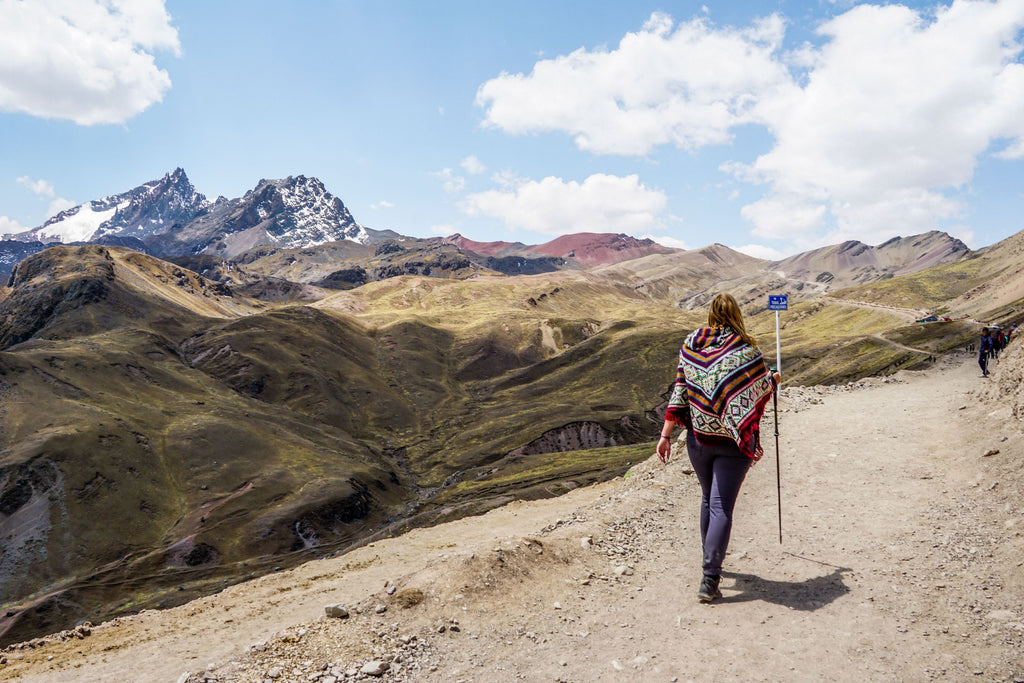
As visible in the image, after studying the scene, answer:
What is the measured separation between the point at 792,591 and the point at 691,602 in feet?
5.84

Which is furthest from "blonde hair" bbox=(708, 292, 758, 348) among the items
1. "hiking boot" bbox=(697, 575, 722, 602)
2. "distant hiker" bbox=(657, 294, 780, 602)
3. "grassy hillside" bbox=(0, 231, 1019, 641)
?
"grassy hillside" bbox=(0, 231, 1019, 641)

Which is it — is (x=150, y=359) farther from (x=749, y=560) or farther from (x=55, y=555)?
(x=749, y=560)

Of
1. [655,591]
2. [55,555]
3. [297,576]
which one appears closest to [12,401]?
[55,555]

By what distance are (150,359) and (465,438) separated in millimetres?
96549

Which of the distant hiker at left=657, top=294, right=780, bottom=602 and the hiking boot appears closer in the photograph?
the distant hiker at left=657, top=294, right=780, bottom=602

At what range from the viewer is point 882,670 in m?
8.16

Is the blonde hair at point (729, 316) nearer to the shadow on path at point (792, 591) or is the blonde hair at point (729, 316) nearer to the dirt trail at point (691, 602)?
the shadow on path at point (792, 591)

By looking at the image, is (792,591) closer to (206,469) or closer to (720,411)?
(720,411)

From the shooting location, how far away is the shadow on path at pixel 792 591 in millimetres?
10264

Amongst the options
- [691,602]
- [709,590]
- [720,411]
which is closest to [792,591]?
[709,590]

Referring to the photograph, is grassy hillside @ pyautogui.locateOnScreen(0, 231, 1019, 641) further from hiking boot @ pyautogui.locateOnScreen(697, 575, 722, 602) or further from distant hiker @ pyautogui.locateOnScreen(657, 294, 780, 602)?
distant hiker @ pyautogui.locateOnScreen(657, 294, 780, 602)

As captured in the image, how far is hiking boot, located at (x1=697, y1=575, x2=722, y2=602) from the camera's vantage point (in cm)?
1047

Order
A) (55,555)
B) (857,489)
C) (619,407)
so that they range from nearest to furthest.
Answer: (857,489) → (55,555) → (619,407)

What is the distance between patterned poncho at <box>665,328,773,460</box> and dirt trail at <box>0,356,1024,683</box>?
2.95 meters
